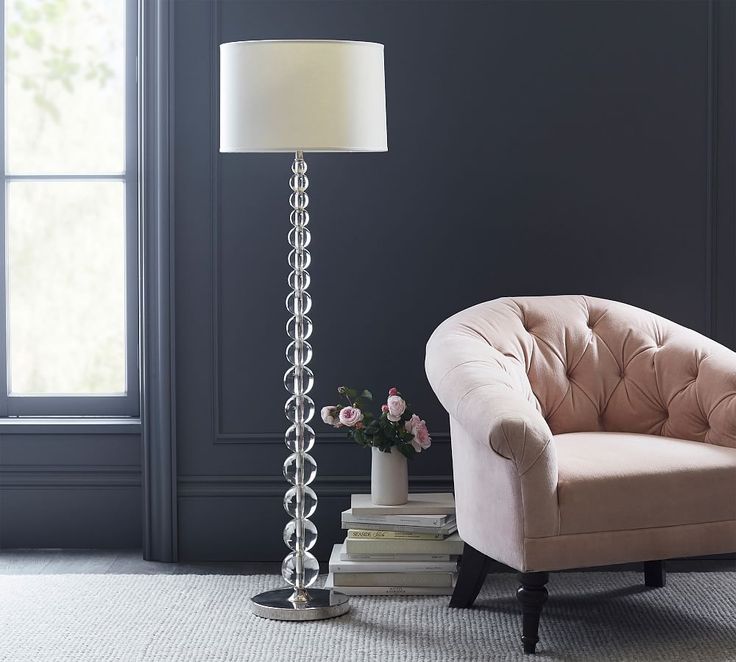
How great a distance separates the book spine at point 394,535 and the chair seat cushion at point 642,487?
521 mm

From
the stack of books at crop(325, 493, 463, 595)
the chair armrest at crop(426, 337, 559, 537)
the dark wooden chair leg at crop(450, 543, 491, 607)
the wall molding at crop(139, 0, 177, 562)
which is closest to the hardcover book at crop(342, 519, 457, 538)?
the stack of books at crop(325, 493, 463, 595)

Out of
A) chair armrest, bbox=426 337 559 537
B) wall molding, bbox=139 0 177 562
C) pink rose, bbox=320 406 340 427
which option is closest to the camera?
chair armrest, bbox=426 337 559 537

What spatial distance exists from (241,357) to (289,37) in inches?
40.3

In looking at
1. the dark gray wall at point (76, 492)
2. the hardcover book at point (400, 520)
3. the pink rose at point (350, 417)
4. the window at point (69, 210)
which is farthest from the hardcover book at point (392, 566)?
the window at point (69, 210)

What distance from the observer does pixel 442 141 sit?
11.1ft

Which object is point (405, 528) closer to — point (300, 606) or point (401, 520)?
point (401, 520)

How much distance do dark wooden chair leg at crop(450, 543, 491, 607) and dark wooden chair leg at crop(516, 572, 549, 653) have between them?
0.98 ft

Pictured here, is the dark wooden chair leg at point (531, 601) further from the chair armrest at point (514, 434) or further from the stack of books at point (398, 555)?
the stack of books at point (398, 555)

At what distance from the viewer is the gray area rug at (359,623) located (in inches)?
101

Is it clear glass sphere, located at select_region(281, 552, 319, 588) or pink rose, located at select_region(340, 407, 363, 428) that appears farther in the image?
pink rose, located at select_region(340, 407, 363, 428)

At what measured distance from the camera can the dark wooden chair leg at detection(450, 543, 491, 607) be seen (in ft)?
9.35

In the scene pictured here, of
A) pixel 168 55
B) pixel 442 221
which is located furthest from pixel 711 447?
pixel 168 55

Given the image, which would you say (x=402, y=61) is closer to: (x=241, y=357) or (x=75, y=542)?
(x=241, y=357)

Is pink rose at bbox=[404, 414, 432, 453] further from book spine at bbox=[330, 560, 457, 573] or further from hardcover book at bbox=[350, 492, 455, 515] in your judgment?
book spine at bbox=[330, 560, 457, 573]
